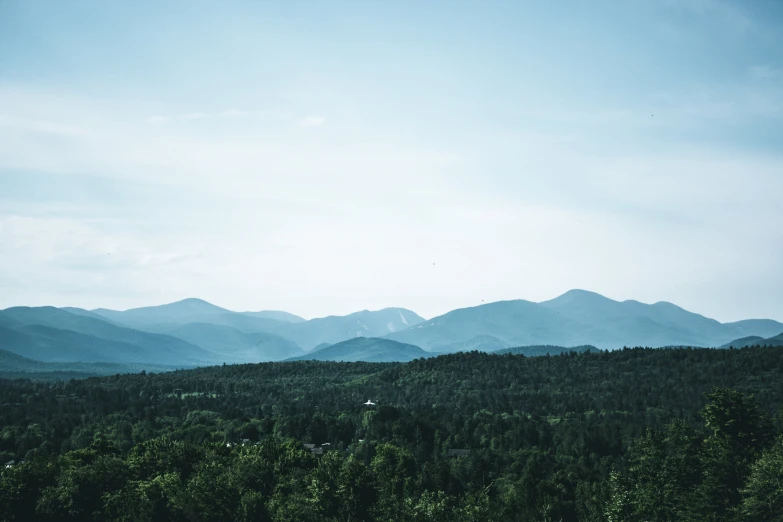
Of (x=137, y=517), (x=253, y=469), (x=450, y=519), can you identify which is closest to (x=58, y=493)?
(x=137, y=517)

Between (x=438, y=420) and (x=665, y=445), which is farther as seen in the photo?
(x=438, y=420)

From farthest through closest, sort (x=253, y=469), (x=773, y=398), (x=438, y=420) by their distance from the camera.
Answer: (x=773, y=398)
(x=438, y=420)
(x=253, y=469)

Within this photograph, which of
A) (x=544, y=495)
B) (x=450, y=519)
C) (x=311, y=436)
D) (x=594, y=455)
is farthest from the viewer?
(x=311, y=436)

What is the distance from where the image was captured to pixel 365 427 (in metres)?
172

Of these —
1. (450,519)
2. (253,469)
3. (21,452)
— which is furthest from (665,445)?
(21,452)

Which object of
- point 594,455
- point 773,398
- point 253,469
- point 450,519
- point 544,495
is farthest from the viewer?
point 773,398

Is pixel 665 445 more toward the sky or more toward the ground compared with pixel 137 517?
more toward the sky

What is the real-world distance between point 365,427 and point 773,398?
100985 mm

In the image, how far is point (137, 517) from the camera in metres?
93.2

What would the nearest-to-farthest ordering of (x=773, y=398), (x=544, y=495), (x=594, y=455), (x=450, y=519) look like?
(x=450, y=519), (x=544, y=495), (x=594, y=455), (x=773, y=398)

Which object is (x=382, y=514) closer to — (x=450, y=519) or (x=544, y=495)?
(x=450, y=519)

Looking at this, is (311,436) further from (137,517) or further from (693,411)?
(693,411)

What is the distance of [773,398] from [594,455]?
241 feet

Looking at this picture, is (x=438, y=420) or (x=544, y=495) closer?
(x=544, y=495)
